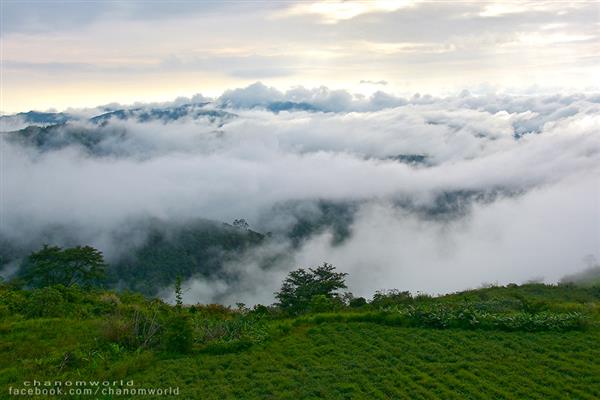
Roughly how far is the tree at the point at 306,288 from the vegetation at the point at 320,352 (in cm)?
437

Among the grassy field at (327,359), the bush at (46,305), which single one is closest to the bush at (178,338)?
the grassy field at (327,359)

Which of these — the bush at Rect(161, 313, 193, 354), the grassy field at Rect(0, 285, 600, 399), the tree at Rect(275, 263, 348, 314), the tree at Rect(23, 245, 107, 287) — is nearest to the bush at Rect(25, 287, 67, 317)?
the grassy field at Rect(0, 285, 600, 399)

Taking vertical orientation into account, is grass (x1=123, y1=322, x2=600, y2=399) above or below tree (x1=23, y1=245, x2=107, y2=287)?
above

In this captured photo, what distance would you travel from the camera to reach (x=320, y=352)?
15203mm

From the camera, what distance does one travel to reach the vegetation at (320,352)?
42.0 feet

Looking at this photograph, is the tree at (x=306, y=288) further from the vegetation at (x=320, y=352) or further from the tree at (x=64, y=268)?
the tree at (x=64, y=268)

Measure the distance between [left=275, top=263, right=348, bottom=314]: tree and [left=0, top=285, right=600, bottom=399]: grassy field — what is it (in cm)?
608

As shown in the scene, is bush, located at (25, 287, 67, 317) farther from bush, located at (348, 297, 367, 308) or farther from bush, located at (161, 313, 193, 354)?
bush, located at (348, 297, 367, 308)

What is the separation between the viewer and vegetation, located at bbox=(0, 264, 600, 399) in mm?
12805

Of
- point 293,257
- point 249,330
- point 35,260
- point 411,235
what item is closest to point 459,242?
point 411,235

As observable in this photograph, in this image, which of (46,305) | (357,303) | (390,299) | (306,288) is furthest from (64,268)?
(390,299)

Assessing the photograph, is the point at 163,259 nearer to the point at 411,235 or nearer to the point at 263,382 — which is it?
the point at 263,382

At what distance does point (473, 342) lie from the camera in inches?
611

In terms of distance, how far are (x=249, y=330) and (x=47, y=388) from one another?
21.7ft
